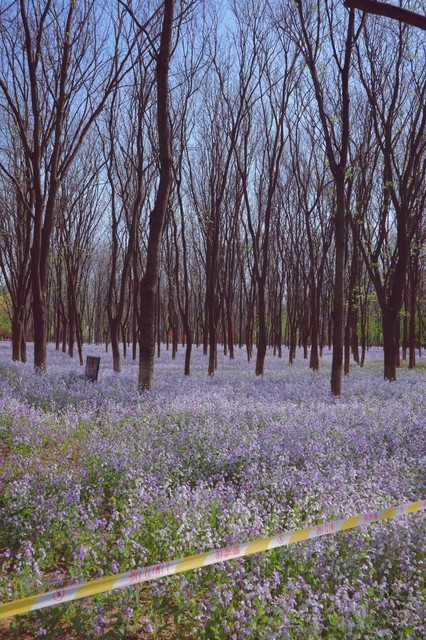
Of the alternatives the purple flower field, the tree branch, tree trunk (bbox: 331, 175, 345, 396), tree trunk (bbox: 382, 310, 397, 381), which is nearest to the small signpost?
the purple flower field

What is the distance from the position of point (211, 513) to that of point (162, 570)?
202 cm

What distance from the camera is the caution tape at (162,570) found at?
8.46 feet

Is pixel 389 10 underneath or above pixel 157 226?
underneath

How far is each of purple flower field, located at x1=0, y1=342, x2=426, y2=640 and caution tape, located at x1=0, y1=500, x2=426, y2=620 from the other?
243 mm

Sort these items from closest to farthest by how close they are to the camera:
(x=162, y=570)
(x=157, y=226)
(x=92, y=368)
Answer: (x=162, y=570) → (x=157, y=226) → (x=92, y=368)

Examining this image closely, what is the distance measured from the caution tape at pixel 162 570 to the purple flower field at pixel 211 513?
0.80 ft

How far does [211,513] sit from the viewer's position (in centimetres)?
491

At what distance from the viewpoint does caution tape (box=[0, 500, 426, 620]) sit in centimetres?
258

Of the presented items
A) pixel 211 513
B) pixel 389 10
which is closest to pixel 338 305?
pixel 211 513

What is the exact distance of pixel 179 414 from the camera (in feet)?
28.4

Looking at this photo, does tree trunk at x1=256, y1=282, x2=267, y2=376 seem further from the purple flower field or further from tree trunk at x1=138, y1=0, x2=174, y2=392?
the purple flower field

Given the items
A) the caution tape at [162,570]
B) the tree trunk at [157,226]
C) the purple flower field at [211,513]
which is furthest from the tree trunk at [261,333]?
the caution tape at [162,570]

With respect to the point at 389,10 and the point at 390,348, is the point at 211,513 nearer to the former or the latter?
the point at 389,10

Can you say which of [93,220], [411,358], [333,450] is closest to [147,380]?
[333,450]
